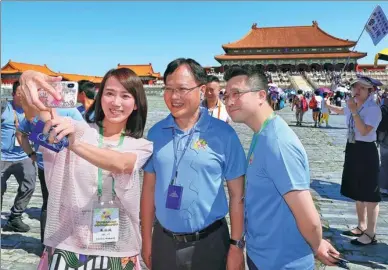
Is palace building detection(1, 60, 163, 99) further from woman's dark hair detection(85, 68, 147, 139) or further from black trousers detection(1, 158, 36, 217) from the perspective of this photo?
woman's dark hair detection(85, 68, 147, 139)

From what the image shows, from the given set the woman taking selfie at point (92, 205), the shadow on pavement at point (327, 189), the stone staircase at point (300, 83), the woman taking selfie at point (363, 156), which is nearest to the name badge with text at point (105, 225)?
the woman taking selfie at point (92, 205)

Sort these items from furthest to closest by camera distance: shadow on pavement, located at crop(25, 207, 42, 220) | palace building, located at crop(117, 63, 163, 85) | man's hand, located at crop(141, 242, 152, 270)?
palace building, located at crop(117, 63, 163, 85) < shadow on pavement, located at crop(25, 207, 42, 220) < man's hand, located at crop(141, 242, 152, 270)

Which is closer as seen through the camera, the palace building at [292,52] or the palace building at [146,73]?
the palace building at [292,52]

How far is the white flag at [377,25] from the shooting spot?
7883mm

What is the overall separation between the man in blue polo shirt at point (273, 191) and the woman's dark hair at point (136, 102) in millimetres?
474

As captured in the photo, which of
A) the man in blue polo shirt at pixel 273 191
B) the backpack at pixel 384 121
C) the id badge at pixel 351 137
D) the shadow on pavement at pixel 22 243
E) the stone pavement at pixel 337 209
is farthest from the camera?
the backpack at pixel 384 121

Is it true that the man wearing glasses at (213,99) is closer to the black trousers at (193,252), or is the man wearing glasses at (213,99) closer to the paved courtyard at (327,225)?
the paved courtyard at (327,225)

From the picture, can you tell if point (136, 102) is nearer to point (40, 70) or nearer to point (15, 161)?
point (15, 161)

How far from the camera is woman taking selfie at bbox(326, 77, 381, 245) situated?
3.93m

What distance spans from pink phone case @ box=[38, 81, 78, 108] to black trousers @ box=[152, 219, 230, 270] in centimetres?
95

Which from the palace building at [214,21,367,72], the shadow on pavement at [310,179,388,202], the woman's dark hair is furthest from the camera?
the palace building at [214,21,367,72]

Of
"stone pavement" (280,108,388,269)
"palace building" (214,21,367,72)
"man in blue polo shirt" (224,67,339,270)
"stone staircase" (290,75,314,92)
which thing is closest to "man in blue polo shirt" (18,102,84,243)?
"man in blue polo shirt" (224,67,339,270)

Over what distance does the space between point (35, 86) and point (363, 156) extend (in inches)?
139

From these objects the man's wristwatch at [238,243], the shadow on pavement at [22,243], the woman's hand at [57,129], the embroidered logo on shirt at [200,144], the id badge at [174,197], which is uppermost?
→ the woman's hand at [57,129]
